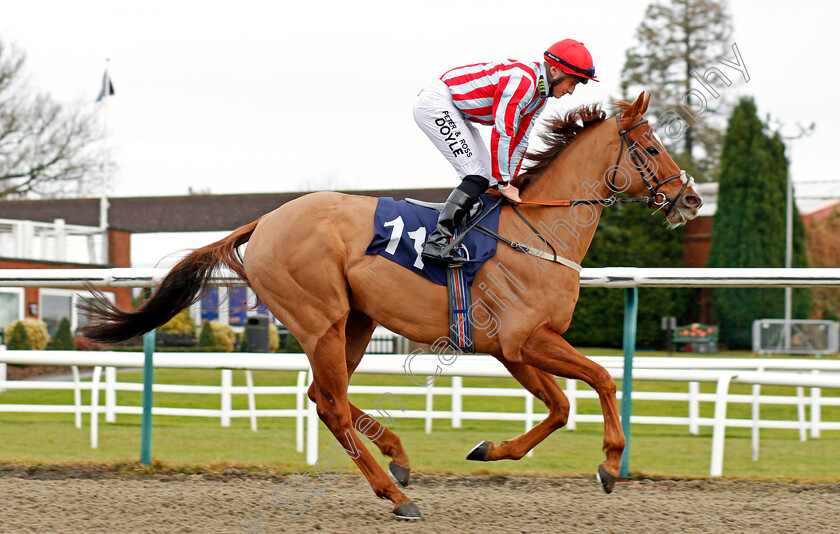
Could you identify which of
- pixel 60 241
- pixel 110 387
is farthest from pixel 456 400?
pixel 60 241

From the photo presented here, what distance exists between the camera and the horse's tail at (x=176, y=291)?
4.12 metres

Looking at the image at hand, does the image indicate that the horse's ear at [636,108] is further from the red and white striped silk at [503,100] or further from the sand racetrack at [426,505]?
the sand racetrack at [426,505]

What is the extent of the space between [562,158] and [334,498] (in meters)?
1.90

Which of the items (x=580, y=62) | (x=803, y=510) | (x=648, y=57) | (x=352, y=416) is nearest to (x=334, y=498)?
(x=352, y=416)

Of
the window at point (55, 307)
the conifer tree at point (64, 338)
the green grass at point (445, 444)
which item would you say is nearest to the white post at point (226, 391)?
the green grass at point (445, 444)

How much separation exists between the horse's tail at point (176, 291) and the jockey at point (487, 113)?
3.38 feet

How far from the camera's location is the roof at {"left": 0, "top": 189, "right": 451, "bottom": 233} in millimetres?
29664

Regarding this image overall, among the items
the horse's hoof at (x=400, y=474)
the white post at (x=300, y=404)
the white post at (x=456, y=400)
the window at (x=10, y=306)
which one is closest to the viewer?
the horse's hoof at (x=400, y=474)

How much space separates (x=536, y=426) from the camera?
3703 millimetres

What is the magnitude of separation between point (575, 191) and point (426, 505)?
5.14ft

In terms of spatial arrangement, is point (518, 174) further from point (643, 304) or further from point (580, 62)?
point (643, 304)

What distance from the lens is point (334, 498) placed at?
151 inches

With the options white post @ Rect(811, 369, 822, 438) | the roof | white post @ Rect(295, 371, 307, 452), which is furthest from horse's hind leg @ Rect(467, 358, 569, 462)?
the roof

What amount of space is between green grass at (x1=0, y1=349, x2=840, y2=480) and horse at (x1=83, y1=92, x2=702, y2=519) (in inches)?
33.5
